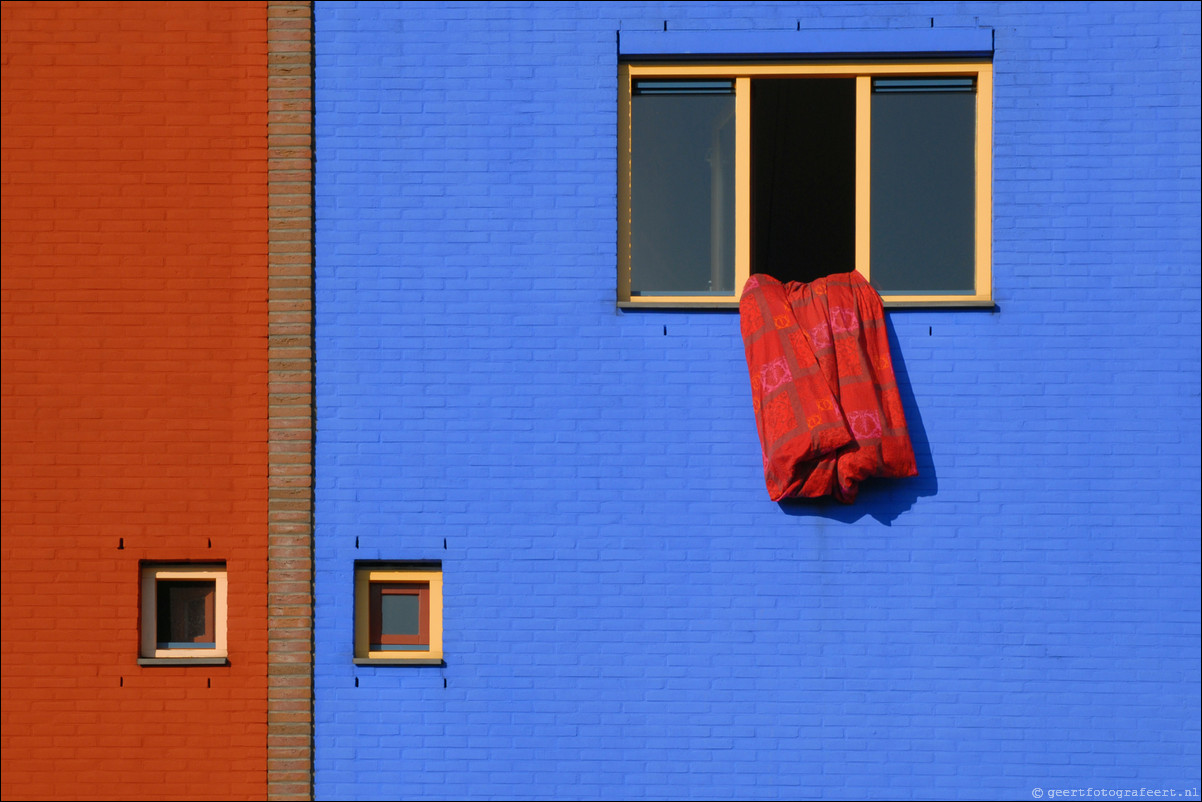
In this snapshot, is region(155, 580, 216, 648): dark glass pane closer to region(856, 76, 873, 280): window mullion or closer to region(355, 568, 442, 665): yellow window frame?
region(355, 568, 442, 665): yellow window frame

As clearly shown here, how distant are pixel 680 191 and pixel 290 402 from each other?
2457mm

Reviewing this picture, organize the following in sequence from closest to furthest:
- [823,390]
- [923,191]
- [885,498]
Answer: [823,390] < [885,498] < [923,191]

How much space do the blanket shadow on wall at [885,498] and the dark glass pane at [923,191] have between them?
590 mm

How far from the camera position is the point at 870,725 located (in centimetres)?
521

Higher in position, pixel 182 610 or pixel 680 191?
pixel 680 191

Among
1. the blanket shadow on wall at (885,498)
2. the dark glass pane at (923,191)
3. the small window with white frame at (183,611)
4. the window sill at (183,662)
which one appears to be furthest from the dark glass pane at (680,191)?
the window sill at (183,662)

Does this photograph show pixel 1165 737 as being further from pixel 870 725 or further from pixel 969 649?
pixel 870 725

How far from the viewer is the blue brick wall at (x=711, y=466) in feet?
17.1

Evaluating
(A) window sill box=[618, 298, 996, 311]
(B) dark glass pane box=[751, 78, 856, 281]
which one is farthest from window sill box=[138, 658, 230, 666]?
(B) dark glass pane box=[751, 78, 856, 281]

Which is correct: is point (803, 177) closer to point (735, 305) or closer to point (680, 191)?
point (680, 191)

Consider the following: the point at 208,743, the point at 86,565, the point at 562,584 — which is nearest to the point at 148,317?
the point at 86,565

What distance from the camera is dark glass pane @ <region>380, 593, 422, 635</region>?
539cm

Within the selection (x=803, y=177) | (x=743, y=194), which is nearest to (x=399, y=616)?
(x=743, y=194)

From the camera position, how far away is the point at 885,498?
5.27 m
